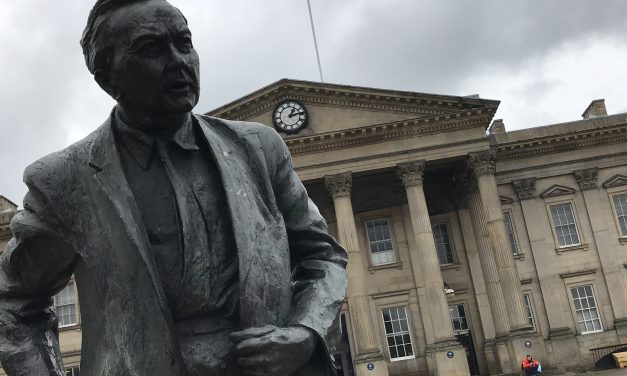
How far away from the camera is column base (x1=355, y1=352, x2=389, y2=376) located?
93.4 ft

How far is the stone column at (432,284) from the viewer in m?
28.0

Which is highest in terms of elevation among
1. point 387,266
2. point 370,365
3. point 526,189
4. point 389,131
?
point 389,131

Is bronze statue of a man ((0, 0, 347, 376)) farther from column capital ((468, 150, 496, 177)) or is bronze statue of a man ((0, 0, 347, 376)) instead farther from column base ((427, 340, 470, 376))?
column capital ((468, 150, 496, 177))

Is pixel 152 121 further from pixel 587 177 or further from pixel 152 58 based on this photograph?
pixel 587 177

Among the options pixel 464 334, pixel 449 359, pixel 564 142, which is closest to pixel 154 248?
pixel 449 359

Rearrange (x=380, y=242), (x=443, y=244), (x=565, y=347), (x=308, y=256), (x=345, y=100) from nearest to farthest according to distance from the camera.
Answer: (x=308, y=256), (x=345, y=100), (x=565, y=347), (x=380, y=242), (x=443, y=244)

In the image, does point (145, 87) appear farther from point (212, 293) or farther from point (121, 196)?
point (212, 293)

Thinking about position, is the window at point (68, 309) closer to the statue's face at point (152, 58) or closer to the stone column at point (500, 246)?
the stone column at point (500, 246)

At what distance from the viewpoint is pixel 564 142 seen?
117ft

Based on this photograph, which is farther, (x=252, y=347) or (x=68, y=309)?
(x=68, y=309)

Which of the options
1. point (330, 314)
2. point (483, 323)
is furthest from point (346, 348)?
point (330, 314)

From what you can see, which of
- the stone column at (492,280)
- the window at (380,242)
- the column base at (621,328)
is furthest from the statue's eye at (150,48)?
the column base at (621,328)

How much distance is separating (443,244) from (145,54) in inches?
1343

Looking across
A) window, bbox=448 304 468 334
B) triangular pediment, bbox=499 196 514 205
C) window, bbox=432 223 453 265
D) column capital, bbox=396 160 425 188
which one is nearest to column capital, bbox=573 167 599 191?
triangular pediment, bbox=499 196 514 205
